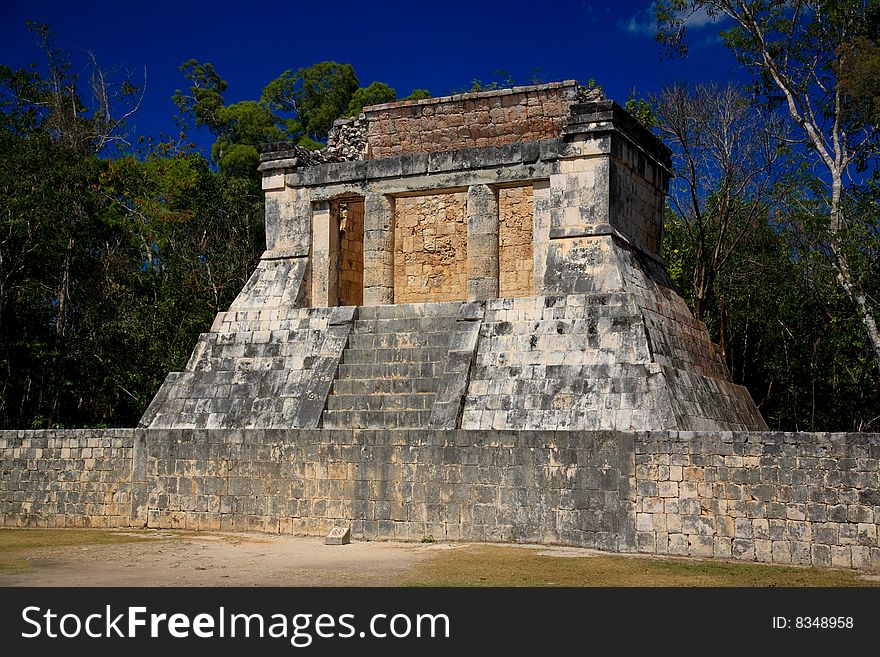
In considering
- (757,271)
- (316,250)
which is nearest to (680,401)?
(316,250)

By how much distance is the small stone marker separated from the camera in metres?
11.4

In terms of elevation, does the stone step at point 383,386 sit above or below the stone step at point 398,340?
below

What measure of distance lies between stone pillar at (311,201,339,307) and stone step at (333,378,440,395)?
183 centimetres

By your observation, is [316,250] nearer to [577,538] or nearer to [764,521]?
[577,538]

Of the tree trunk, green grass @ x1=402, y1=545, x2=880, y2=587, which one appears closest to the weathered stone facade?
green grass @ x1=402, y1=545, x2=880, y2=587

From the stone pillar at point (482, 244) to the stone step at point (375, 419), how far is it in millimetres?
2172

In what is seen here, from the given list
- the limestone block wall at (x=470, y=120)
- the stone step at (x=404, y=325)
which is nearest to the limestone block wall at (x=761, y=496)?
the stone step at (x=404, y=325)

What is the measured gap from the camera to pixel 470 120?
51.9ft

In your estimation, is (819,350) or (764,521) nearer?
(764,521)

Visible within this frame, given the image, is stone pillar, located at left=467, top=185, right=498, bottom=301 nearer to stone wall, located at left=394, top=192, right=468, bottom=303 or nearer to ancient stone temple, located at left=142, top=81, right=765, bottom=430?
ancient stone temple, located at left=142, top=81, right=765, bottom=430

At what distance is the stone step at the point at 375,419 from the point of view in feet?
41.0

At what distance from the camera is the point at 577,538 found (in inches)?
425

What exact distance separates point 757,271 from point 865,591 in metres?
12.7

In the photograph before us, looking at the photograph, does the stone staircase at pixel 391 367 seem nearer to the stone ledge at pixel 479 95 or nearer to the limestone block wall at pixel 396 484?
the limestone block wall at pixel 396 484
